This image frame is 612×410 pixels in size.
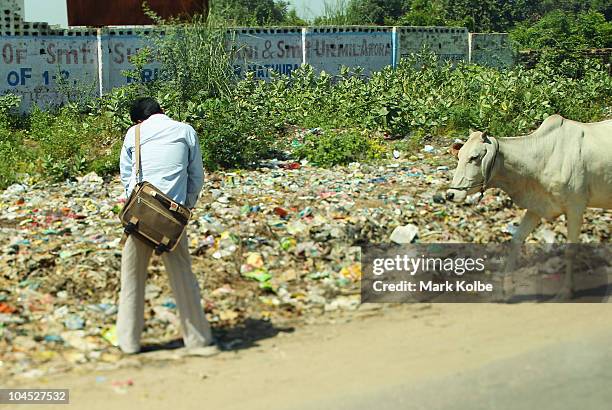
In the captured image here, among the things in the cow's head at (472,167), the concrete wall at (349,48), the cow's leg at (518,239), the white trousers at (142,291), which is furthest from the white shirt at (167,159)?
the concrete wall at (349,48)

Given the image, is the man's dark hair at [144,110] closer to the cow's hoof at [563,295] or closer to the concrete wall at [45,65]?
the cow's hoof at [563,295]

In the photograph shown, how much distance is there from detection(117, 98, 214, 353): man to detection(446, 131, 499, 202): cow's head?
89.5 inches

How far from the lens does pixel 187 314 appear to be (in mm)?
6160

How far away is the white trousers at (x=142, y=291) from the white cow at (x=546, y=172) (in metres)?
2.38

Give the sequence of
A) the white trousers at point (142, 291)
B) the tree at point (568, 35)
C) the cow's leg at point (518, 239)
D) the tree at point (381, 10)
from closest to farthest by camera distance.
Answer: the white trousers at point (142, 291), the cow's leg at point (518, 239), the tree at point (568, 35), the tree at point (381, 10)

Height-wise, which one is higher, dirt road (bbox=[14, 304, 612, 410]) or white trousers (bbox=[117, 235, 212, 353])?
white trousers (bbox=[117, 235, 212, 353])

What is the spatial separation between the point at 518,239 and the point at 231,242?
8.01 ft

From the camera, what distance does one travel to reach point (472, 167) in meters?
7.42

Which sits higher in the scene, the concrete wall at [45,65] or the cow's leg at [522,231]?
the concrete wall at [45,65]

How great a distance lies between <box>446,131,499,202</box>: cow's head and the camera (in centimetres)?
741

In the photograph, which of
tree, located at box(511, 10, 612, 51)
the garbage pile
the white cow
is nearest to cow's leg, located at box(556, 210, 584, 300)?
the white cow

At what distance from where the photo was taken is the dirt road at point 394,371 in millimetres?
5453

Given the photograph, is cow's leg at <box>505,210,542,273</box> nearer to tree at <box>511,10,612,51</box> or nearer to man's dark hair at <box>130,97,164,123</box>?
man's dark hair at <box>130,97,164,123</box>

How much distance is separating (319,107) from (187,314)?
953cm
